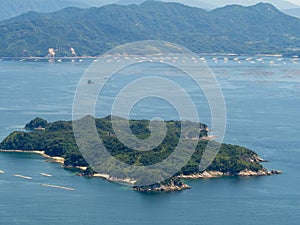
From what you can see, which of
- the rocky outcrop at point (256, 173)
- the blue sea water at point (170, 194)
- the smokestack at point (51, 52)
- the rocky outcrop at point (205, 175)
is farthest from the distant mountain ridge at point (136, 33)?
the rocky outcrop at point (256, 173)

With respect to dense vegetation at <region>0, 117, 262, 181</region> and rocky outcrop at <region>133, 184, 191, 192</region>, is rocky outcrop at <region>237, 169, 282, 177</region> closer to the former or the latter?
dense vegetation at <region>0, 117, 262, 181</region>

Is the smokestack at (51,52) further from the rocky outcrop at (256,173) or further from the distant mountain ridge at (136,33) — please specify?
the rocky outcrop at (256,173)

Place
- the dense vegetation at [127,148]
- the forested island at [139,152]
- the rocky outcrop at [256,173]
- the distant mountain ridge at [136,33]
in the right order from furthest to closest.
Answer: the distant mountain ridge at [136,33] < the dense vegetation at [127,148] < the rocky outcrop at [256,173] < the forested island at [139,152]

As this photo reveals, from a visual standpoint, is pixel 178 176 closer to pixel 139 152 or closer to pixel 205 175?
pixel 205 175

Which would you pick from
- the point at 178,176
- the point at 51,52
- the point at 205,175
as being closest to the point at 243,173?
the point at 205,175

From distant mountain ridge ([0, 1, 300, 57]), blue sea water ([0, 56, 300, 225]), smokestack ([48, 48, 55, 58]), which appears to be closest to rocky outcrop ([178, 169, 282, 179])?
blue sea water ([0, 56, 300, 225])
